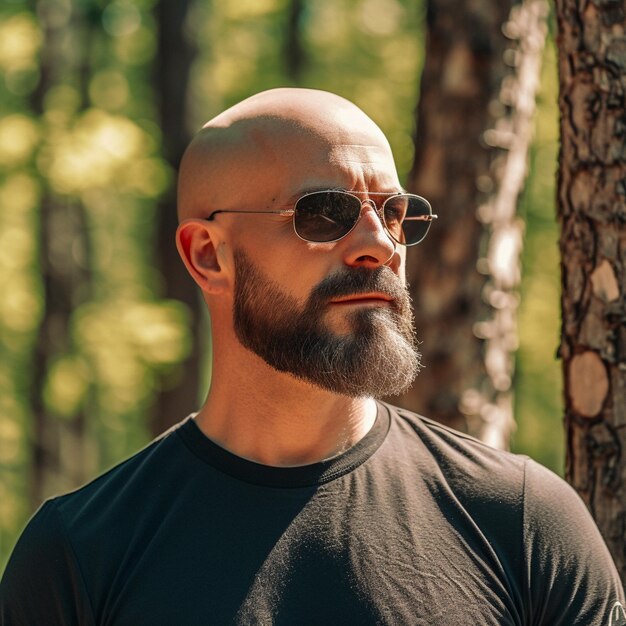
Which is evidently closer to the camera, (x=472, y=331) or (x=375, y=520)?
(x=375, y=520)

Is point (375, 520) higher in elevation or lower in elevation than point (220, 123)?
lower

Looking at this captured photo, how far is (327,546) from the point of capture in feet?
7.72

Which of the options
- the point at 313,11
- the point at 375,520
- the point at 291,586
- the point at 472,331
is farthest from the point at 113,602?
the point at 313,11

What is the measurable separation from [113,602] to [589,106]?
1895mm

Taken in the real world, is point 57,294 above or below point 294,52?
below

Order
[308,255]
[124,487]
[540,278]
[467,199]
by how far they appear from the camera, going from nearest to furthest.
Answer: [124,487] < [308,255] < [467,199] < [540,278]

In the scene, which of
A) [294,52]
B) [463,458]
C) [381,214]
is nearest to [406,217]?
[381,214]

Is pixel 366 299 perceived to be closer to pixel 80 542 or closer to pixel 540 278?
pixel 80 542

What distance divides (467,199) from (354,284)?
8.19 feet

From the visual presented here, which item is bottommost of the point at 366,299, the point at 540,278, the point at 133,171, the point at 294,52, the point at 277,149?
the point at 540,278

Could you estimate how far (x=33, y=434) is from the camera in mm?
15469

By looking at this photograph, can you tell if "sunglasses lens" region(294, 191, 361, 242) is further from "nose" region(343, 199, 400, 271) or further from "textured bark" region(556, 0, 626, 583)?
"textured bark" region(556, 0, 626, 583)

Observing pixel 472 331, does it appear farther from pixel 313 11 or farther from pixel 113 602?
pixel 313 11

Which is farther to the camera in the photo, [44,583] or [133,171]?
[133,171]
